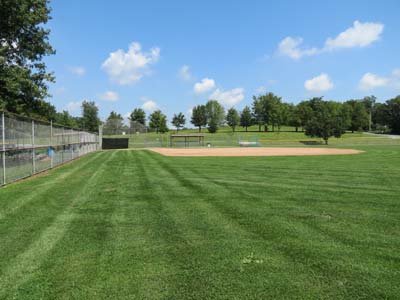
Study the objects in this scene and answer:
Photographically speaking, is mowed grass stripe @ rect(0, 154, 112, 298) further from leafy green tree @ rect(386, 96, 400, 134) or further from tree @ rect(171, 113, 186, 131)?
leafy green tree @ rect(386, 96, 400, 134)

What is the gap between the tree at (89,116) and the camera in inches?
3017

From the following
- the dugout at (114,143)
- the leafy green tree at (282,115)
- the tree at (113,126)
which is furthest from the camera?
the leafy green tree at (282,115)

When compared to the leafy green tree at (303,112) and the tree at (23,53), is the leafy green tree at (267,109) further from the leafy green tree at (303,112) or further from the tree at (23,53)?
the tree at (23,53)

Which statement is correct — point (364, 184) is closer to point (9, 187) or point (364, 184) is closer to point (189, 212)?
point (189, 212)

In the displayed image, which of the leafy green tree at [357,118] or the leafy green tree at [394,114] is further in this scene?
the leafy green tree at [357,118]

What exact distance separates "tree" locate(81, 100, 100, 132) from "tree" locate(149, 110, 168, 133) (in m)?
12.9

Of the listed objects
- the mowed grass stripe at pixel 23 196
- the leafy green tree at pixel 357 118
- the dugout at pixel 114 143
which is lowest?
the mowed grass stripe at pixel 23 196

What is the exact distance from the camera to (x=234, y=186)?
8.91m

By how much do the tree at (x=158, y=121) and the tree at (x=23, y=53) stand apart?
5687cm

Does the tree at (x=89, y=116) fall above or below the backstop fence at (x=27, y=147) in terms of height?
above

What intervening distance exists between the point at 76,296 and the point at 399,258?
3474 millimetres

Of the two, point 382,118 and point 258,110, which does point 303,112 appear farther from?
point 382,118

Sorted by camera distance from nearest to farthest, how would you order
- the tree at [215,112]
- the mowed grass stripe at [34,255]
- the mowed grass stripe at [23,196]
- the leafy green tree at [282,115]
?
the mowed grass stripe at [34,255] → the mowed grass stripe at [23,196] → the leafy green tree at [282,115] → the tree at [215,112]

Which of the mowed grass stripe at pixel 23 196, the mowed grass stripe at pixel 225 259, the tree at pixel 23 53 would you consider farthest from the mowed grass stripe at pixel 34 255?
the tree at pixel 23 53
